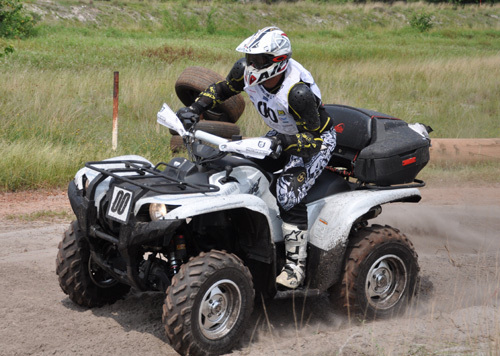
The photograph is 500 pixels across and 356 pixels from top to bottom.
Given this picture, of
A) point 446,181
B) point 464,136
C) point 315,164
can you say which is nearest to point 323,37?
point 464,136

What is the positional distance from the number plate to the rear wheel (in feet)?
2.62

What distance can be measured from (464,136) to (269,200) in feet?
34.3

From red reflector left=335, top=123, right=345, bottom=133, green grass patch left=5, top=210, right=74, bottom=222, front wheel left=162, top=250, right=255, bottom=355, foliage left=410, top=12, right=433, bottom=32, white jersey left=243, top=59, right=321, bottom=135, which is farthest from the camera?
foliage left=410, top=12, right=433, bottom=32

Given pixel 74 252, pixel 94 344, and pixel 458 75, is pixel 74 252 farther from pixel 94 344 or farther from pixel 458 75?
pixel 458 75

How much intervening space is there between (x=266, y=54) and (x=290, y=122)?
23.3 inches

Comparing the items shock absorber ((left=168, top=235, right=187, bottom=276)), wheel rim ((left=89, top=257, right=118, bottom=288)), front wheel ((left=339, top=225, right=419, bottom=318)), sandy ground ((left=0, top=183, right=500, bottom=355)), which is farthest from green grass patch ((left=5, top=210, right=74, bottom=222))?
front wheel ((left=339, top=225, right=419, bottom=318))

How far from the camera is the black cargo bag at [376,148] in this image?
5.68 metres

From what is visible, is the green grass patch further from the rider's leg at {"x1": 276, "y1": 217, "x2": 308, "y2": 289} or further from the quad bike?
the rider's leg at {"x1": 276, "y1": 217, "x2": 308, "y2": 289}

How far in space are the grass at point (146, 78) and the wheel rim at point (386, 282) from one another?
591cm

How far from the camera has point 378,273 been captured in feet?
18.7

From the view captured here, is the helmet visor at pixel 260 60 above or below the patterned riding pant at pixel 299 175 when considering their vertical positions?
above

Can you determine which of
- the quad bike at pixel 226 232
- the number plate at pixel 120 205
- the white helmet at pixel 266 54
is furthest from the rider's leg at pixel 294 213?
the number plate at pixel 120 205

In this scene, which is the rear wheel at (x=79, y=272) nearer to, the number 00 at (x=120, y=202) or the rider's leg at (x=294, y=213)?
the number 00 at (x=120, y=202)

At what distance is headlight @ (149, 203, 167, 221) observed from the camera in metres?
4.54
